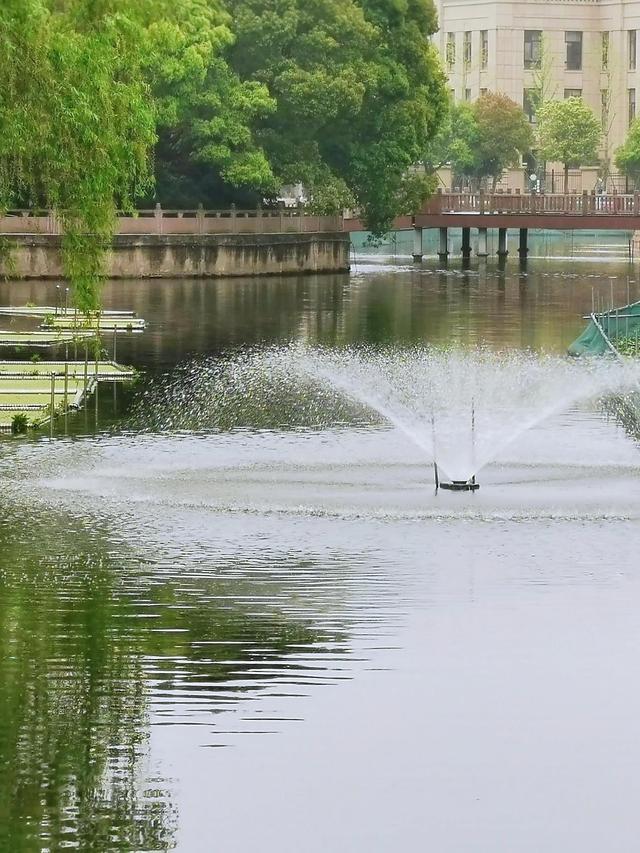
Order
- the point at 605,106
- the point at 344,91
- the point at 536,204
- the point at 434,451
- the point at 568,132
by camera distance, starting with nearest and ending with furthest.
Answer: the point at 434,451 < the point at 344,91 < the point at 536,204 < the point at 568,132 < the point at 605,106

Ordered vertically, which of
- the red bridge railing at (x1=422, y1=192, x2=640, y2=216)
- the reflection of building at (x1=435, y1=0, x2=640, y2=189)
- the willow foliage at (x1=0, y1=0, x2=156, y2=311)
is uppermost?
the reflection of building at (x1=435, y1=0, x2=640, y2=189)

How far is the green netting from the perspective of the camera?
4966 centimetres

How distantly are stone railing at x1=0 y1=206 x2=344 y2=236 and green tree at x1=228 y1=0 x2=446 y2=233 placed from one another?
63.0 inches

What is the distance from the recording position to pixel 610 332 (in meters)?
51.7

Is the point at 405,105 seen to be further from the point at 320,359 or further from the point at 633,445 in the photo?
the point at 633,445

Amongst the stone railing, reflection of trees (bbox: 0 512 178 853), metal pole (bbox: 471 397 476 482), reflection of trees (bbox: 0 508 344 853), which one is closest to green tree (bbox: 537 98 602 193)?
the stone railing

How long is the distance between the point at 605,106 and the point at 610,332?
126130 mm

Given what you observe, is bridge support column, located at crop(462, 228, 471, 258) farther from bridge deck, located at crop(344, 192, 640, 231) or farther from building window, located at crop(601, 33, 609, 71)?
building window, located at crop(601, 33, 609, 71)

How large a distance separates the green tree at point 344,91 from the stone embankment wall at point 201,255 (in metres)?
2.41

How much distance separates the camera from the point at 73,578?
23.8 metres

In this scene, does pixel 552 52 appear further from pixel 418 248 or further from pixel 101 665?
pixel 101 665

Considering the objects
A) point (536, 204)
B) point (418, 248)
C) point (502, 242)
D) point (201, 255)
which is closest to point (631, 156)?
point (502, 242)

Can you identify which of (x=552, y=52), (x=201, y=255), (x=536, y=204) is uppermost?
(x=552, y=52)

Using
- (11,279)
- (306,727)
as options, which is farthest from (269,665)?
(11,279)
